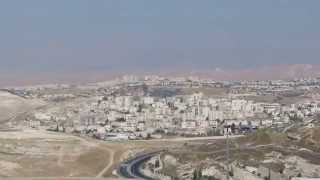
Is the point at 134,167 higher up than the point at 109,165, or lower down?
lower down

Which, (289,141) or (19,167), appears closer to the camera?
(19,167)

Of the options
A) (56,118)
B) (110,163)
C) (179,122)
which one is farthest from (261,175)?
(56,118)

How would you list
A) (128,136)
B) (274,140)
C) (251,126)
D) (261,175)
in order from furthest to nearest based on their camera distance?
(251,126) → (128,136) → (274,140) → (261,175)

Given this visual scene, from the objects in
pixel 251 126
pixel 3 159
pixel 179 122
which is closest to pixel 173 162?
pixel 3 159

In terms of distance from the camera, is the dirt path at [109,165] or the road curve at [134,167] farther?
the dirt path at [109,165]

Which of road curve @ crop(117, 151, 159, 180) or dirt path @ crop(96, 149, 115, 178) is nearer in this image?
road curve @ crop(117, 151, 159, 180)

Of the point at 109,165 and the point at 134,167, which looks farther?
the point at 109,165

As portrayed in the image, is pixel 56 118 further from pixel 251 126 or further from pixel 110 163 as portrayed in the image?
pixel 110 163

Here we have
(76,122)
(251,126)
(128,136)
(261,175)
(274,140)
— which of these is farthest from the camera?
(76,122)
